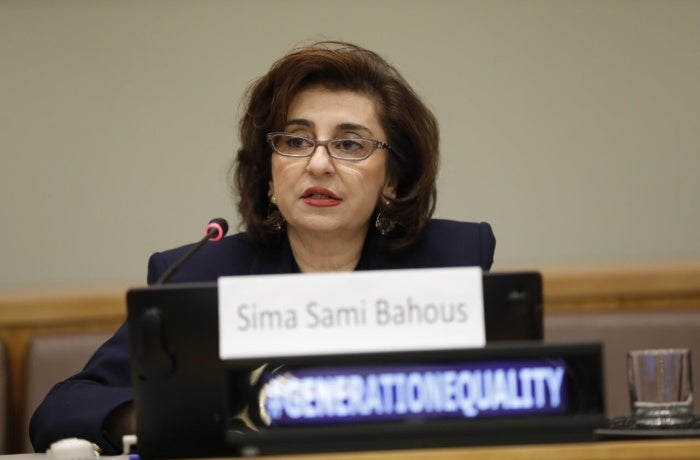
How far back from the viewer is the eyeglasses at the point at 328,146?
2.54m

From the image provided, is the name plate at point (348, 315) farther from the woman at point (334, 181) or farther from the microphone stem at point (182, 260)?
the woman at point (334, 181)

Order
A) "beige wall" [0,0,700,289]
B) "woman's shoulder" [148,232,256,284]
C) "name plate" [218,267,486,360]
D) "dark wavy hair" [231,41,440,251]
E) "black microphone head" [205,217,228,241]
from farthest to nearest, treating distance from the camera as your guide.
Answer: "beige wall" [0,0,700,289]
"dark wavy hair" [231,41,440,251]
"woman's shoulder" [148,232,256,284]
"black microphone head" [205,217,228,241]
"name plate" [218,267,486,360]

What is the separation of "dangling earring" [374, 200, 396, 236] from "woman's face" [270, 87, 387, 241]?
42 mm

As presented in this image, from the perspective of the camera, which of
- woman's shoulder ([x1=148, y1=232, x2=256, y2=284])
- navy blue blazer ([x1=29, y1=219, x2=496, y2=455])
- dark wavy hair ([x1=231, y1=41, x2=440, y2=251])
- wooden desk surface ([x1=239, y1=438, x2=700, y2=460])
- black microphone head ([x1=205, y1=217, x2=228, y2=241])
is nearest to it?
wooden desk surface ([x1=239, y1=438, x2=700, y2=460])

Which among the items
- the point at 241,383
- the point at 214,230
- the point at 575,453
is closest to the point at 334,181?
the point at 214,230

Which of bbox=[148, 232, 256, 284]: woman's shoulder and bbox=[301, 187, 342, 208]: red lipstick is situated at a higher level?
bbox=[301, 187, 342, 208]: red lipstick

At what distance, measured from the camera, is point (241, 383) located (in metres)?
1.40

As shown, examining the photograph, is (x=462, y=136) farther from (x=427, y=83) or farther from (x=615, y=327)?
(x=615, y=327)

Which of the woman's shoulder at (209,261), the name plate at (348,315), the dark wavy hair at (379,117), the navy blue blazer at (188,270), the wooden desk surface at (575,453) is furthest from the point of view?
the dark wavy hair at (379,117)

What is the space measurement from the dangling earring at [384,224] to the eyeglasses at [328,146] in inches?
6.3

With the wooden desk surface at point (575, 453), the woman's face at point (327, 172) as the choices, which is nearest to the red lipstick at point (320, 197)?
the woman's face at point (327, 172)

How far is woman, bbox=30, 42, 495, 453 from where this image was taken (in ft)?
8.32

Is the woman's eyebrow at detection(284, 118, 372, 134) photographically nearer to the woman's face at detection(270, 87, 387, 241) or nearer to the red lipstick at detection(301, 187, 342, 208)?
the woman's face at detection(270, 87, 387, 241)

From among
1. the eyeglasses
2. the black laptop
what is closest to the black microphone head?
the black laptop
